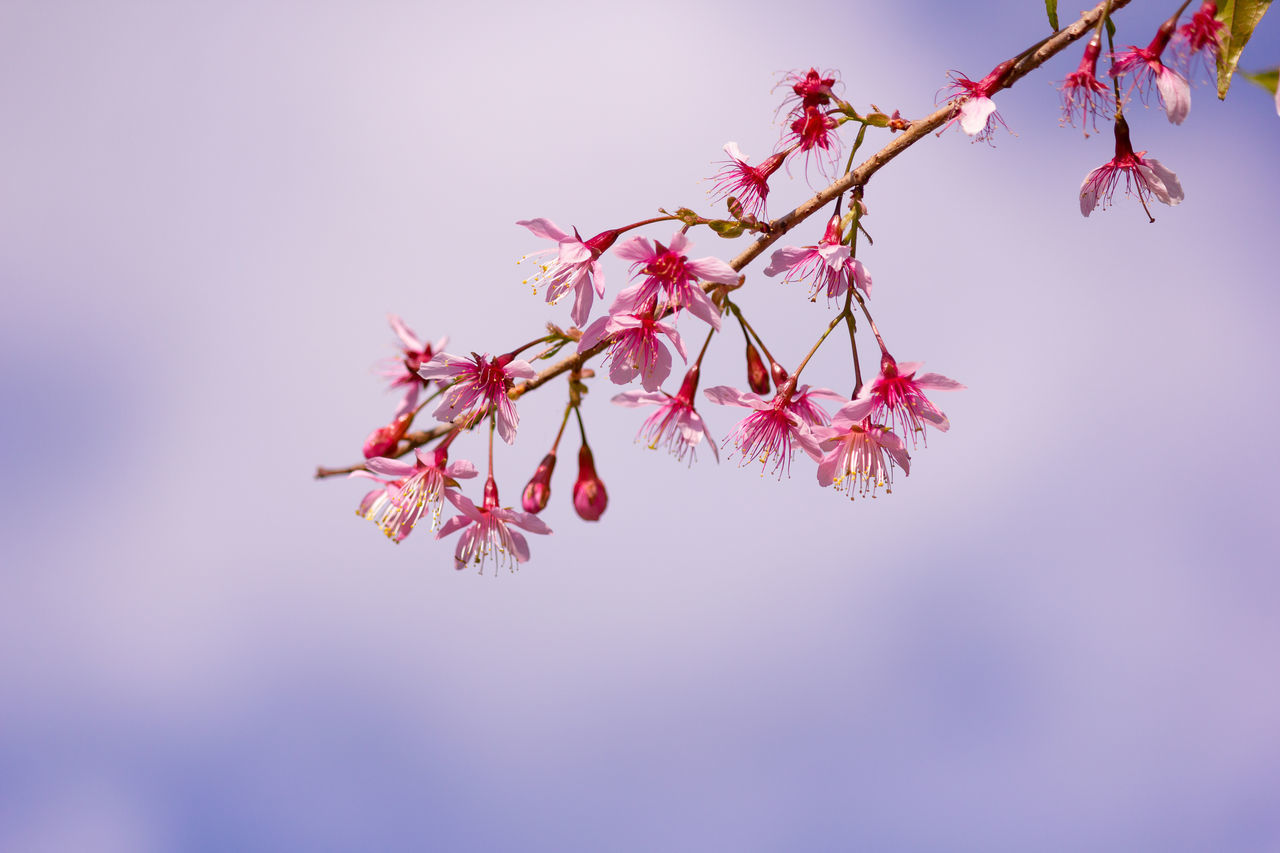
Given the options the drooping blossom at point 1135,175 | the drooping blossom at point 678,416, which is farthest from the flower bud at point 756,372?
the drooping blossom at point 1135,175

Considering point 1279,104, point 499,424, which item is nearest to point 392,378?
point 499,424

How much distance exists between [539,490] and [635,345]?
0.80 meters

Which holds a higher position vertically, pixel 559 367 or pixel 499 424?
pixel 559 367

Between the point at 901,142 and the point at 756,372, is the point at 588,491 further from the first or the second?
the point at 901,142

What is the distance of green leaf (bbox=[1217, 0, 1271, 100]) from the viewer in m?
2.20

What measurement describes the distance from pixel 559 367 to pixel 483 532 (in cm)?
80

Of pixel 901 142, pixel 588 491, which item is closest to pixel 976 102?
pixel 901 142

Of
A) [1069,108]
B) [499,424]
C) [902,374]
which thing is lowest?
[499,424]

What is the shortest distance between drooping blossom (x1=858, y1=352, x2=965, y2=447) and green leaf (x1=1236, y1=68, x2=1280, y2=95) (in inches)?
43.6

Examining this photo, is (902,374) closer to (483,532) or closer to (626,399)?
(626,399)

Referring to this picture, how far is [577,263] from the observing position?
2.62 meters

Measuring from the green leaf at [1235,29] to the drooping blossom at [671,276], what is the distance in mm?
1442

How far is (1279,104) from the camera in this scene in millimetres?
1916

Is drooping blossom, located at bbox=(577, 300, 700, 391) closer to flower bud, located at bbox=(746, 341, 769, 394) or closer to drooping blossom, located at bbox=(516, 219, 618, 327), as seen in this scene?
drooping blossom, located at bbox=(516, 219, 618, 327)
